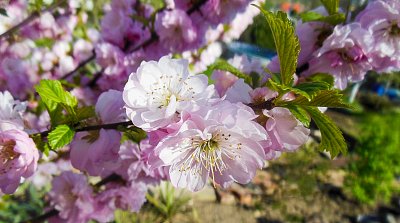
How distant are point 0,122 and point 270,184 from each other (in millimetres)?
3297

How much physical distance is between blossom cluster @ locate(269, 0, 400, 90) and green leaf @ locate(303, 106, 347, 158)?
309mm

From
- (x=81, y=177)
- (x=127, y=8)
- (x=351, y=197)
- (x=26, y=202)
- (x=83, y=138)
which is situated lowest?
(x=351, y=197)

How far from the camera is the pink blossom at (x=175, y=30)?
1273mm

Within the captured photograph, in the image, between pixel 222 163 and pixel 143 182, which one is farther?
pixel 143 182

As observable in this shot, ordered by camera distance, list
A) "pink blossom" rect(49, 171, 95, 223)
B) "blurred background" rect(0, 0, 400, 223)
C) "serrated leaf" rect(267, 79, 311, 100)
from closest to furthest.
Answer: "serrated leaf" rect(267, 79, 311, 100) < "pink blossom" rect(49, 171, 95, 223) < "blurred background" rect(0, 0, 400, 223)

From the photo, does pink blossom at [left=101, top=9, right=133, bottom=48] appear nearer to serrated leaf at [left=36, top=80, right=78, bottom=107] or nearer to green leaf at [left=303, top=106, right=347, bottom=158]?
serrated leaf at [left=36, top=80, right=78, bottom=107]

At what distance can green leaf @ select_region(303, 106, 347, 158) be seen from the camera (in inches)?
25.2

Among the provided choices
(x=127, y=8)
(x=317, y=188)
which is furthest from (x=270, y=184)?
(x=127, y=8)

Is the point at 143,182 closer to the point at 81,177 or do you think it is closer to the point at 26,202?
the point at 81,177

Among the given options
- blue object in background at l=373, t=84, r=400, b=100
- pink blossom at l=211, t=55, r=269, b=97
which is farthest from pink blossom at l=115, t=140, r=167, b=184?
blue object in background at l=373, t=84, r=400, b=100

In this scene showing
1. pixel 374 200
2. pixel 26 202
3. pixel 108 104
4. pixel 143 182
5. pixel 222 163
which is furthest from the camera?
pixel 374 200

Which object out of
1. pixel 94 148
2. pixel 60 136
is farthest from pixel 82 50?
pixel 60 136

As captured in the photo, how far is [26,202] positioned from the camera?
112 inches

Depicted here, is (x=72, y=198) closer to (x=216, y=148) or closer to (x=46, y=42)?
(x=216, y=148)
